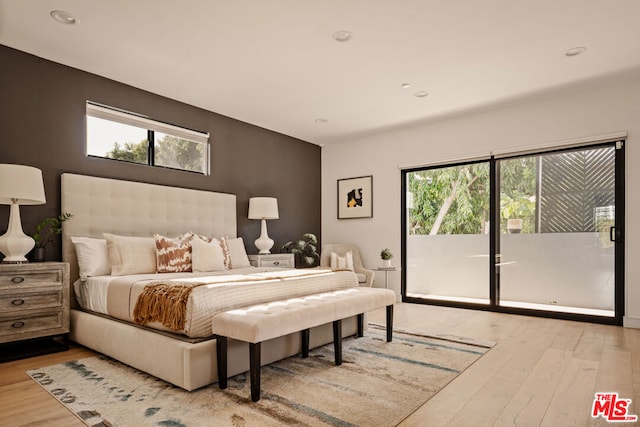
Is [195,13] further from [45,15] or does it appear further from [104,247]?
[104,247]

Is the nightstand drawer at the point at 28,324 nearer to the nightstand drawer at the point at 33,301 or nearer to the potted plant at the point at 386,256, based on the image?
the nightstand drawer at the point at 33,301

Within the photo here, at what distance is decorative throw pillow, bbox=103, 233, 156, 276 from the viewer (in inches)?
135

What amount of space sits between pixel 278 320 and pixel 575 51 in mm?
3367

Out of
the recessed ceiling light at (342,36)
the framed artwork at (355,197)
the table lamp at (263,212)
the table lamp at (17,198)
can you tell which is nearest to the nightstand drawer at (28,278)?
the table lamp at (17,198)

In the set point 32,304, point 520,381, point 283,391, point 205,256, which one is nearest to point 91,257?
point 32,304

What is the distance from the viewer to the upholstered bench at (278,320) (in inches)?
85.1

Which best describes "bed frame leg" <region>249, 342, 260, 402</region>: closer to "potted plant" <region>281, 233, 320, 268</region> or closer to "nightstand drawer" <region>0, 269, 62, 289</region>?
"nightstand drawer" <region>0, 269, 62, 289</region>

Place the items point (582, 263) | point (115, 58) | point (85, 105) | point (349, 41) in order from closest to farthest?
point (349, 41)
point (115, 58)
point (85, 105)
point (582, 263)

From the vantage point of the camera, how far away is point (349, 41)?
3201 mm

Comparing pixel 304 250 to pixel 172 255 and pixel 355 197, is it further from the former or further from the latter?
pixel 172 255

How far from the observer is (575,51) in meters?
3.35

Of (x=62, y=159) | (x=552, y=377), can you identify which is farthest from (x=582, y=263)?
(x=62, y=159)

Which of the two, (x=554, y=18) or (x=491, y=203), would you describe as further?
(x=491, y=203)

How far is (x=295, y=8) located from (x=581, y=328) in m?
4.09
